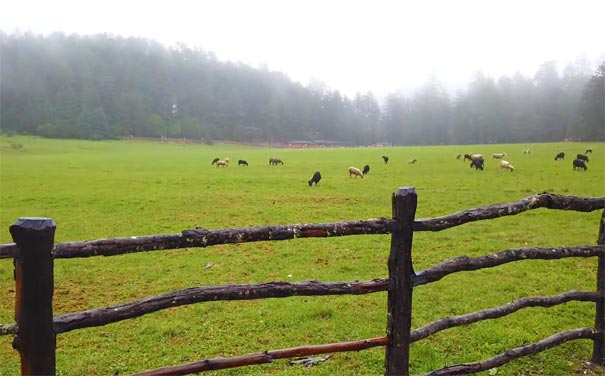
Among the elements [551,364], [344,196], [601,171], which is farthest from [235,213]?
[601,171]

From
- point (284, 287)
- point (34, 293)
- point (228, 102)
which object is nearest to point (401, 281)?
point (284, 287)

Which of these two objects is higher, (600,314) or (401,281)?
(401,281)

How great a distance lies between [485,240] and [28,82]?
129 metres

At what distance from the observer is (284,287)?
3.75 m

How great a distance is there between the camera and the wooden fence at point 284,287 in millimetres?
2918

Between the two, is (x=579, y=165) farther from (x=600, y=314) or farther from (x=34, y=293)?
(x=34, y=293)

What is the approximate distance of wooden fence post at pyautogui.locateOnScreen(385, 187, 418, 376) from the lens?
3.84 m

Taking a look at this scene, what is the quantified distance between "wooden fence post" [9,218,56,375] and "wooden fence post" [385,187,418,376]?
2589 millimetres

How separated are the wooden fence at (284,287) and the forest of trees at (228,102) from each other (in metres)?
90.6

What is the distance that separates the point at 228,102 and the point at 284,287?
440ft

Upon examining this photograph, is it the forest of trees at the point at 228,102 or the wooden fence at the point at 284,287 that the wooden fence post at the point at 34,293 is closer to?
the wooden fence at the point at 284,287

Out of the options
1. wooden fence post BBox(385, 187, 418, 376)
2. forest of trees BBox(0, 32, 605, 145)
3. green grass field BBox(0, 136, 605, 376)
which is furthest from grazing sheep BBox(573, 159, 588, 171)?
forest of trees BBox(0, 32, 605, 145)

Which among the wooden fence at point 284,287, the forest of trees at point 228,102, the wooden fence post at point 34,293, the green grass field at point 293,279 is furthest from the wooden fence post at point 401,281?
the forest of trees at point 228,102

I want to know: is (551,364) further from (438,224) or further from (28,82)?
(28,82)
